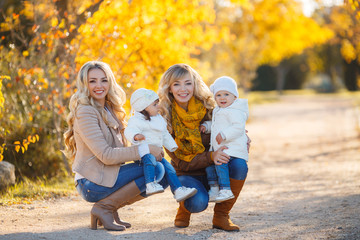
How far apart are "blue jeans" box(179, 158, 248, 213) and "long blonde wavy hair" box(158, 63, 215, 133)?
508 mm

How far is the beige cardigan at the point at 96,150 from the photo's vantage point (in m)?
3.89

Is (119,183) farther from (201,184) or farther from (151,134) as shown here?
(201,184)

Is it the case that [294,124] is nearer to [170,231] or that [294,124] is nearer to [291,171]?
[291,171]

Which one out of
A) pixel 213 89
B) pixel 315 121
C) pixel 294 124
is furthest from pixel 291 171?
pixel 315 121

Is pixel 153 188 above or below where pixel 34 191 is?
above

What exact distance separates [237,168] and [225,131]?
1.13 feet

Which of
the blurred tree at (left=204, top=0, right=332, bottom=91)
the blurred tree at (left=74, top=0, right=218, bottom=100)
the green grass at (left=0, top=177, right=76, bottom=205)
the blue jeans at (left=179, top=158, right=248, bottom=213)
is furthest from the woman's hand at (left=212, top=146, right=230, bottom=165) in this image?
the blurred tree at (left=204, top=0, right=332, bottom=91)

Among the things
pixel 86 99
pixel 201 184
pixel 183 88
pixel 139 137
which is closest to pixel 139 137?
pixel 139 137

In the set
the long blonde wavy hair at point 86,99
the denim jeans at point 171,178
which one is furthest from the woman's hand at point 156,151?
the long blonde wavy hair at point 86,99

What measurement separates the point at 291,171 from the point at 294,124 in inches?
351

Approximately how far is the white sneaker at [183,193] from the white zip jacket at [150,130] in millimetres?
408

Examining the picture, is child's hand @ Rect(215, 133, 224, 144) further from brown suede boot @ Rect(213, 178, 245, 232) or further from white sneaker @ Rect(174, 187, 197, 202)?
white sneaker @ Rect(174, 187, 197, 202)

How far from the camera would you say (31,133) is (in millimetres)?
6680

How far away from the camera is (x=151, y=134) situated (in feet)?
13.2
